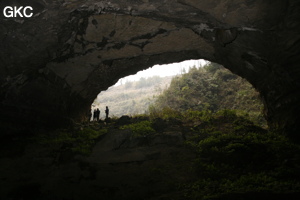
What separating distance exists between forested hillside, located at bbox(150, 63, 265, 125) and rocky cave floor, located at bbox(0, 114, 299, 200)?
10.8 metres

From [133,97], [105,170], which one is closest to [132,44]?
[105,170]

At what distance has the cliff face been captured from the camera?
869 centimetres

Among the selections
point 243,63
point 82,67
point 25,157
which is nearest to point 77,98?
point 82,67

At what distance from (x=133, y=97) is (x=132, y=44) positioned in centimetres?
7241

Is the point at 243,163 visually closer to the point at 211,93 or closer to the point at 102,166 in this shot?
the point at 102,166

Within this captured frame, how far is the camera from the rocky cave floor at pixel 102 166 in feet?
20.3

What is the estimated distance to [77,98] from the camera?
13602 millimetres

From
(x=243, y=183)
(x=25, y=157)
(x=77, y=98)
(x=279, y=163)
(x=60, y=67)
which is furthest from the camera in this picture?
(x=77, y=98)

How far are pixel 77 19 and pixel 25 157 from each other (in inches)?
259

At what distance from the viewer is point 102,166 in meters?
7.92

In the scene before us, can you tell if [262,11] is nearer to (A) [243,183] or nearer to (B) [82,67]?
(A) [243,183]

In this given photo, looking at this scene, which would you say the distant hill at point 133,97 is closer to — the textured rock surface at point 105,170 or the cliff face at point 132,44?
the cliff face at point 132,44

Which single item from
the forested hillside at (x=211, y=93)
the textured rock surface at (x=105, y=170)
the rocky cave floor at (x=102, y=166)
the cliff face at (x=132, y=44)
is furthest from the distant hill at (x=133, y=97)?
the textured rock surface at (x=105, y=170)

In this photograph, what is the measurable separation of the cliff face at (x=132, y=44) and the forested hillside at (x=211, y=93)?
9.16m
